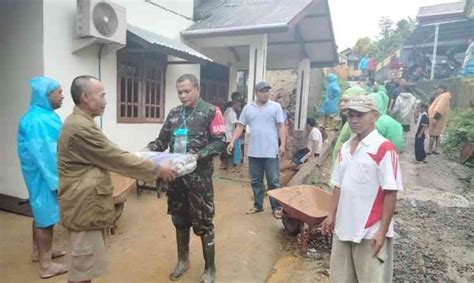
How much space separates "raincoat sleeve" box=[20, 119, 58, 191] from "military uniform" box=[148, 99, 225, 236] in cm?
88

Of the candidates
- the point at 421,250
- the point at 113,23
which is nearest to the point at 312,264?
the point at 421,250

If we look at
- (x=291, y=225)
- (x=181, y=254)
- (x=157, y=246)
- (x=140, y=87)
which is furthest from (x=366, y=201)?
(x=140, y=87)

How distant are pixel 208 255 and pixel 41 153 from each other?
174 cm

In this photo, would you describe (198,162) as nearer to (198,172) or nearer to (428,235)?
(198,172)

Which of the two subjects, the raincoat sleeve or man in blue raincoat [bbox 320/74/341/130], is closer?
the raincoat sleeve

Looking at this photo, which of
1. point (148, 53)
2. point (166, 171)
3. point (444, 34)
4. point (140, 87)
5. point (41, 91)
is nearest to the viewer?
point (166, 171)

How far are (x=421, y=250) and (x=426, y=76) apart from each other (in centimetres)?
1833

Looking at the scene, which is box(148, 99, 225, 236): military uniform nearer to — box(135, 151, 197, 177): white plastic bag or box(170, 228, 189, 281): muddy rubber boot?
box(170, 228, 189, 281): muddy rubber boot

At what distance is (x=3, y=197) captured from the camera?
4.89 m

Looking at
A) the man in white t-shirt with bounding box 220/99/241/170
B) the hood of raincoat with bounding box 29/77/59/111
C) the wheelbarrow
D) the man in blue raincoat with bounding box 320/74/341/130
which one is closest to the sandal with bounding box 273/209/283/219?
the wheelbarrow

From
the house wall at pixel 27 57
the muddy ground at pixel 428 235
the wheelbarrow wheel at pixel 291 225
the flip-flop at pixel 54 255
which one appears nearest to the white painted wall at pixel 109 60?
the house wall at pixel 27 57

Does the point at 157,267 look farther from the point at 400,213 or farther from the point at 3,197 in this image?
the point at 400,213

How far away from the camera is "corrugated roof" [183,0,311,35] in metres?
7.16

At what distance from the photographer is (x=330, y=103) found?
13000mm
